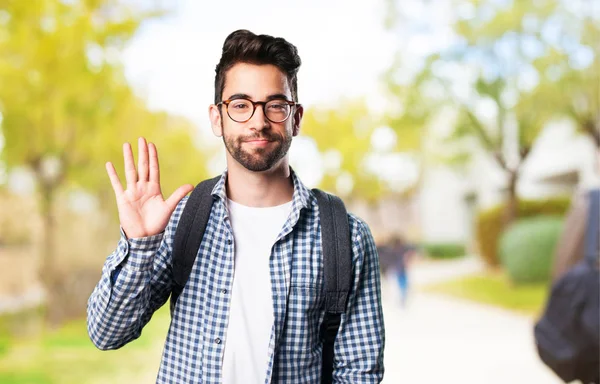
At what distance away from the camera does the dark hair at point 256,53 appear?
1.01 meters

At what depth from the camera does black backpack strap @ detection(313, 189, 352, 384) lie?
0.98m

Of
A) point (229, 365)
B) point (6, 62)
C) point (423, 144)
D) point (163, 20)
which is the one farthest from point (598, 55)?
point (229, 365)

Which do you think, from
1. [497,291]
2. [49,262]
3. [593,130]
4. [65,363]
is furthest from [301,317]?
[497,291]

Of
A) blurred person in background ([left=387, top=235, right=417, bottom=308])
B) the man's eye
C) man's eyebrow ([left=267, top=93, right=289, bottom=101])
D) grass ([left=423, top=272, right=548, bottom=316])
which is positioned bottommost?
grass ([left=423, top=272, right=548, bottom=316])

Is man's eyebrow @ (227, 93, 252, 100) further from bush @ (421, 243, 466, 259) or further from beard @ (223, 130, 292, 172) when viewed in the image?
bush @ (421, 243, 466, 259)

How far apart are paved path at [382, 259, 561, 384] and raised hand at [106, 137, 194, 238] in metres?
4.06

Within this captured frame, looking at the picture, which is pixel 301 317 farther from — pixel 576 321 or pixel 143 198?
pixel 576 321

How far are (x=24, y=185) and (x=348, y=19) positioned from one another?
138 inches

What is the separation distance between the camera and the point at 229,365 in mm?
966

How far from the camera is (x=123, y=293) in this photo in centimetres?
90

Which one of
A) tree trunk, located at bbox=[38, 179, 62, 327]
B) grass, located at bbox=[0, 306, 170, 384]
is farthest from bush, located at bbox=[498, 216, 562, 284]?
tree trunk, located at bbox=[38, 179, 62, 327]

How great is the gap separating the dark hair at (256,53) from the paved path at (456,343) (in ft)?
A: 13.2

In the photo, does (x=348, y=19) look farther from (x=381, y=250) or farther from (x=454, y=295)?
(x=454, y=295)

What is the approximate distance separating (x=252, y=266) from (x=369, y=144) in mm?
5890
